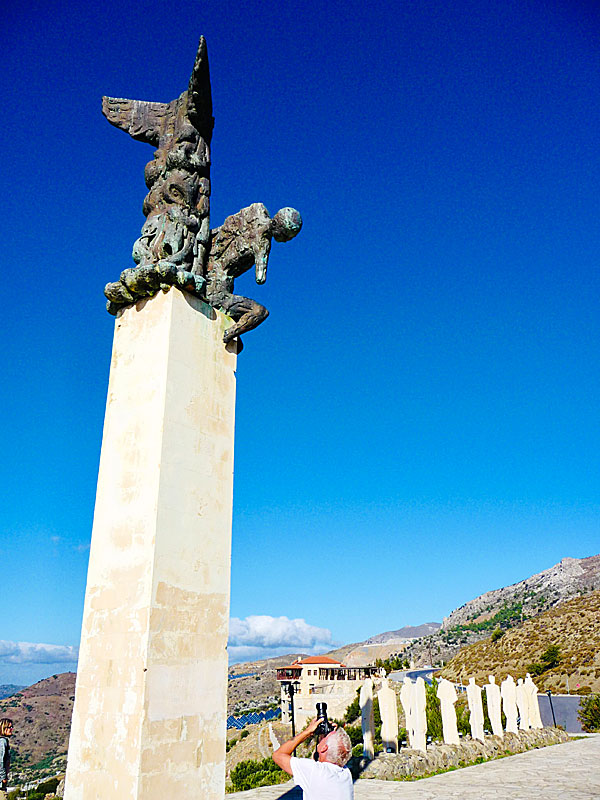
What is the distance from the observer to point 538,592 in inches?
3824

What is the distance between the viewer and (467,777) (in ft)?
34.6

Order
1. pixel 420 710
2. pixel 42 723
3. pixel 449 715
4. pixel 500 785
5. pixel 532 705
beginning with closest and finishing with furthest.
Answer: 1. pixel 42 723
2. pixel 500 785
3. pixel 420 710
4. pixel 449 715
5. pixel 532 705

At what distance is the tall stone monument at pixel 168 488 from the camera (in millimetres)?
4867

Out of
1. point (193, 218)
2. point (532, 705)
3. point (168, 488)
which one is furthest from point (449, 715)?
point (193, 218)

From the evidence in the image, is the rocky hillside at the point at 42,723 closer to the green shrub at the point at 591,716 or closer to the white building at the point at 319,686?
the green shrub at the point at 591,716

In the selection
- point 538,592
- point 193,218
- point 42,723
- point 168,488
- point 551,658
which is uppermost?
point 538,592

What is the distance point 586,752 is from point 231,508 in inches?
515

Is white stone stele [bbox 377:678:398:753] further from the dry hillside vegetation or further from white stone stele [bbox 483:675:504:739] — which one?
the dry hillside vegetation

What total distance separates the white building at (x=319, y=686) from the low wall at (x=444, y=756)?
13.5 metres

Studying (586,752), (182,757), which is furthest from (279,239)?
(586,752)

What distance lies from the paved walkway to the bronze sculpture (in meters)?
6.67

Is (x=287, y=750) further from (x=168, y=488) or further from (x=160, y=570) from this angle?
(x=168, y=488)

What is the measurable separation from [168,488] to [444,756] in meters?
9.54

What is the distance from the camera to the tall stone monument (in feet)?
16.0
